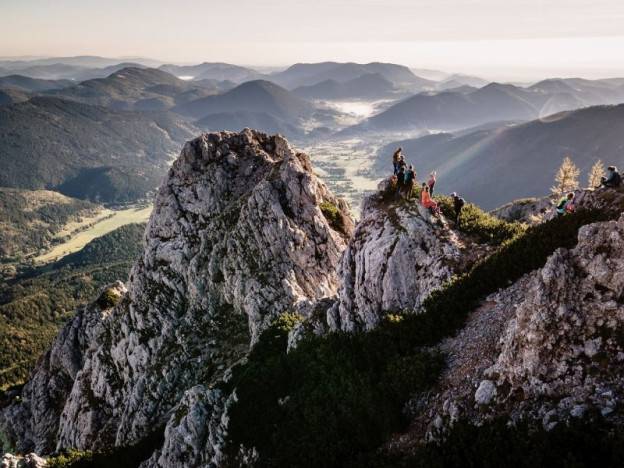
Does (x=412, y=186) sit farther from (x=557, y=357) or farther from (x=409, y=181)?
(x=557, y=357)

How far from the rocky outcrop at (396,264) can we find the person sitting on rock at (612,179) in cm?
1126

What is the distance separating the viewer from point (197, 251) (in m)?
79.1

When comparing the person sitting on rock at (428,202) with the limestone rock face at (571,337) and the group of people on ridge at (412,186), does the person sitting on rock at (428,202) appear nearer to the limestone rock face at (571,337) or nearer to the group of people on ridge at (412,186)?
the group of people on ridge at (412,186)

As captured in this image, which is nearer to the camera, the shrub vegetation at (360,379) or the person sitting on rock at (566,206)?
the shrub vegetation at (360,379)

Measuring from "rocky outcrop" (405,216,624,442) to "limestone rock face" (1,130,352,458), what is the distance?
3739cm

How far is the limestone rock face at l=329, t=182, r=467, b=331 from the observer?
3891 centimetres

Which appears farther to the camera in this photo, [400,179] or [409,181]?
[400,179]

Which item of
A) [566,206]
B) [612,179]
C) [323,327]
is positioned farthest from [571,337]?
[323,327]

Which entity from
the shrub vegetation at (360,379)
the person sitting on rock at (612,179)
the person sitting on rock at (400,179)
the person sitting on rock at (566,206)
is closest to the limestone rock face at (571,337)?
the shrub vegetation at (360,379)

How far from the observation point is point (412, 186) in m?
48.3

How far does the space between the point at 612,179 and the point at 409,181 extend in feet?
64.9

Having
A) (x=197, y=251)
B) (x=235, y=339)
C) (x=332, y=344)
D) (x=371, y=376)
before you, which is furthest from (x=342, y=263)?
(x=197, y=251)

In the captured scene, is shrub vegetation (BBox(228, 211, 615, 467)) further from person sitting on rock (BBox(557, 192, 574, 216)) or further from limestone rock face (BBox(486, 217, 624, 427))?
limestone rock face (BBox(486, 217, 624, 427))

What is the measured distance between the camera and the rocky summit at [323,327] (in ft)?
71.6
